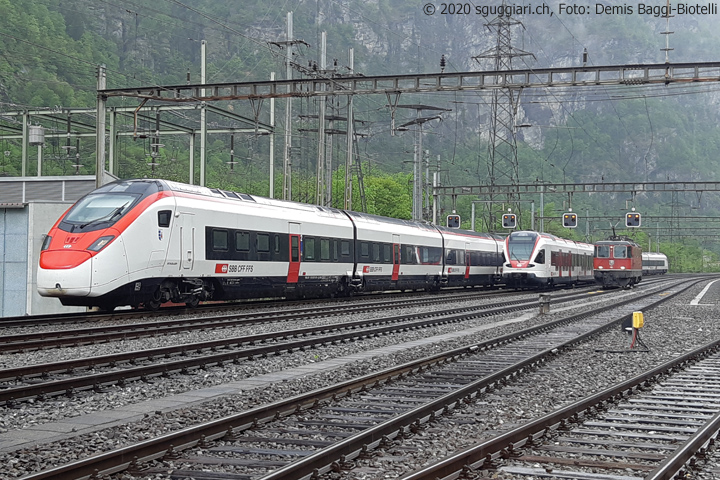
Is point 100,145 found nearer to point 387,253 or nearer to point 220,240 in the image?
point 220,240

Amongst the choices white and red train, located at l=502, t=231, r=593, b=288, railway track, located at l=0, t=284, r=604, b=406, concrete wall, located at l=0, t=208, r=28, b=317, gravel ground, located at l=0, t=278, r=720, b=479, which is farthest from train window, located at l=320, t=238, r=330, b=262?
white and red train, located at l=502, t=231, r=593, b=288

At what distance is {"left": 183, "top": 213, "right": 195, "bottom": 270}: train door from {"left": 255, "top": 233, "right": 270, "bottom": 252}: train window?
323 cm

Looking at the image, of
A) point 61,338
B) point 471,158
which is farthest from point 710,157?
point 61,338

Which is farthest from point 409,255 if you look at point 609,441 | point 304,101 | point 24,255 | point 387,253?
point 304,101

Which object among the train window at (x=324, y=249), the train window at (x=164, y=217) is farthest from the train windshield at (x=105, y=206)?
the train window at (x=324, y=249)

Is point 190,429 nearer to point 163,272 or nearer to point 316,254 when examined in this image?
point 163,272

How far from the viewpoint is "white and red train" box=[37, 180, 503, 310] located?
19.0 m

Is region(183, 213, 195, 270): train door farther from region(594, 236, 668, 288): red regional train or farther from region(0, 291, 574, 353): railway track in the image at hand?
region(594, 236, 668, 288): red regional train

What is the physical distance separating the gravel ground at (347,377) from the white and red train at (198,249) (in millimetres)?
3573

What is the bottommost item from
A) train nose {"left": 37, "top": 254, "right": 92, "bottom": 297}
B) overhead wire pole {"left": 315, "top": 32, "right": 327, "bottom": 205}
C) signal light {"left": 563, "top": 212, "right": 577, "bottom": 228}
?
train nose {"left": 37, "top": 254, "right": 92, "bottom": 297}

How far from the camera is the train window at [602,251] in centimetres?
4919

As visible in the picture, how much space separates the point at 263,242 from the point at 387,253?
10406 millimetres

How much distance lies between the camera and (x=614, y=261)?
1929 inches

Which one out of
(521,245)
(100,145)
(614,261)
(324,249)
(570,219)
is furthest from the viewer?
(570,219)
